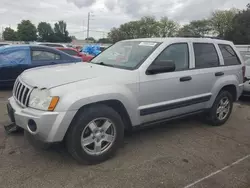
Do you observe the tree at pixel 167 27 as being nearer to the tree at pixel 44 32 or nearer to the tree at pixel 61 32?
the tree at pixel 61 32

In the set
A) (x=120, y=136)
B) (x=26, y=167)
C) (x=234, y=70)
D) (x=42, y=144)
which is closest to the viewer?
(x=42, y=144)

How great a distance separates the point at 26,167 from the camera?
3.14 m

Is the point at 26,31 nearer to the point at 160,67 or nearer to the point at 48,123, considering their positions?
the point at 160,67

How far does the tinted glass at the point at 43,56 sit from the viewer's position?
7.50m

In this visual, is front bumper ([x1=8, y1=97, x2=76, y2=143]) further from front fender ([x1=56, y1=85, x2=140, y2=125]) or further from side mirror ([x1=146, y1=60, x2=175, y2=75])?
side mirror ([x1=146, y1=60, x2=175, y2=75])

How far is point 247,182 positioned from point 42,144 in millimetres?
2460

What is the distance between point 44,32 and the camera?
7338 cm

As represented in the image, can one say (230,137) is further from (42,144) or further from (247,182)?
(42,144)

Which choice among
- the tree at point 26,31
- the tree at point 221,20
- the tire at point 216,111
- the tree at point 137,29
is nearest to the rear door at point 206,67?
the tire at point 216,111

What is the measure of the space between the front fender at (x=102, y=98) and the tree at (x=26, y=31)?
70.2m

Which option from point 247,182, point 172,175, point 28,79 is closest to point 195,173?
point 172,175

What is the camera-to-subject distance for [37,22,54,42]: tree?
71688 millimetres

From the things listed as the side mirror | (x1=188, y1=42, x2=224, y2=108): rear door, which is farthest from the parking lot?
the side mirror

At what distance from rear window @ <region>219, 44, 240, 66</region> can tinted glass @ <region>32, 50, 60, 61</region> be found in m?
5.06
